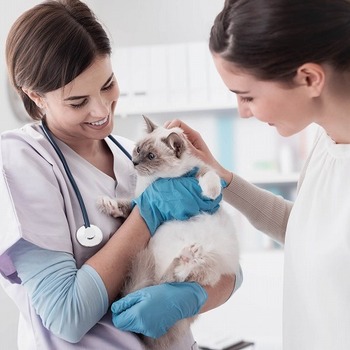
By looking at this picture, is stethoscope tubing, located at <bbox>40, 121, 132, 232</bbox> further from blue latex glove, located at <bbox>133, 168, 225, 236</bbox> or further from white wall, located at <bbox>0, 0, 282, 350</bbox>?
white wall, located at <bbox>0, 0, 282, 350</bbox>

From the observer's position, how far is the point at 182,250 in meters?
1.54

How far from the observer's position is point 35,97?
1.57m

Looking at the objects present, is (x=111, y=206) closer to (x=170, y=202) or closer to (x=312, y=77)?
(x=170, y=202)

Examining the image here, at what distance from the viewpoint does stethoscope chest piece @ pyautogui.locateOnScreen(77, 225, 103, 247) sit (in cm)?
145

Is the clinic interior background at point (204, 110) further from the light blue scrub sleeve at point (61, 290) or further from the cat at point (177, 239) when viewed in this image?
the light blue scrub sleeve at point (61, 290)

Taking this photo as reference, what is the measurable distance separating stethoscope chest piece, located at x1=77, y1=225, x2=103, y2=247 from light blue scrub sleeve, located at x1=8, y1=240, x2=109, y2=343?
2.3 inches

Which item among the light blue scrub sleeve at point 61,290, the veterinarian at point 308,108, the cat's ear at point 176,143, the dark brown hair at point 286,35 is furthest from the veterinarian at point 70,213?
the dark brown hair at point 286,35

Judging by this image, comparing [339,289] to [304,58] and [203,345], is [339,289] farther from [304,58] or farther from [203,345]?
[203,345]

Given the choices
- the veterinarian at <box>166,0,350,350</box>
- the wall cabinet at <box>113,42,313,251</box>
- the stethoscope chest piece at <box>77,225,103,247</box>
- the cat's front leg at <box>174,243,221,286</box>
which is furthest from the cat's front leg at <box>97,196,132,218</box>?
the wall cabinet at <box>113,42,313,251</box>

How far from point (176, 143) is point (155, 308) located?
1.76ft

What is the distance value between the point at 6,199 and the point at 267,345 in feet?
7.25

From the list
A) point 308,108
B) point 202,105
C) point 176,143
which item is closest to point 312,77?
point 308,108

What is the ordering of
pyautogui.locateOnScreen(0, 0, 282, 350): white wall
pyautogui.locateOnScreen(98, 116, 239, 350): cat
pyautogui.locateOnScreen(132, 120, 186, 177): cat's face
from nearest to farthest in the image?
pyautogui.locateOnScreen(98, 116, 239, 350): cat → pyautogui.locateOnScreen(132, 120, 186, 177): cat's face → pyautogui.locateOnScreen(0, 0, 282, 350): white wall

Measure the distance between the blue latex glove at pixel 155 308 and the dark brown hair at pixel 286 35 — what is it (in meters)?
0.58
